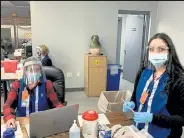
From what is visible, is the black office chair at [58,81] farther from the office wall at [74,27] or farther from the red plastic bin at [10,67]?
the office wall at [74,27]

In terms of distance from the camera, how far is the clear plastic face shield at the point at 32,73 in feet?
5.34

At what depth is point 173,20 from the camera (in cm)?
393

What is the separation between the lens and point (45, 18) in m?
3.88

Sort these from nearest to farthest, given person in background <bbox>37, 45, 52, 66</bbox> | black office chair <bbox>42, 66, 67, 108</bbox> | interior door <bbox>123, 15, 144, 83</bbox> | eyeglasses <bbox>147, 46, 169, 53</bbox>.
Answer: eyeglasses <bbox>147, 46, 169, 53</bbox> < black office chair <bbox>42, 66, 67, 108</bbox> < person in background <bbox>37, 45, 52, 66</bbox> < interior door <bbox>123, 15, 144, 83</bbox>

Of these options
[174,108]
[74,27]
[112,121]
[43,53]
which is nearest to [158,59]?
[174,108]

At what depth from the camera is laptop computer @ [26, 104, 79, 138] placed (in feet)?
3.69

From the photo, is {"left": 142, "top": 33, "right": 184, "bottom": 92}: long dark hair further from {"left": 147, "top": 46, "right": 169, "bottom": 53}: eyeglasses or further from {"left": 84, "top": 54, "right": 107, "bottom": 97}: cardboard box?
{"left": 84, "top": 54, "right": 107, "bottom": 97}: cardboard box

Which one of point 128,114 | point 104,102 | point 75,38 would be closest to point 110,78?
point 75,38

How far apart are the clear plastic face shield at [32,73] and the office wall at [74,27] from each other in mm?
2417

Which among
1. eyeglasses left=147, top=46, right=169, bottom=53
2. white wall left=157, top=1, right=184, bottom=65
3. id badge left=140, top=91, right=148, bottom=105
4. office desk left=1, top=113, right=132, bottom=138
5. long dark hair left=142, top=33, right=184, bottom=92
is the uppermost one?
white wall left=157, top=1, right=184, bottom=65

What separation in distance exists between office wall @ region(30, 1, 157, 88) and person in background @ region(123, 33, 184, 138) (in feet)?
9.10

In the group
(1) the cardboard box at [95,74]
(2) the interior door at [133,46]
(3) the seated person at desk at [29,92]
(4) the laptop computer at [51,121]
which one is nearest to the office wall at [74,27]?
(1) the cardboard box at [95,74]

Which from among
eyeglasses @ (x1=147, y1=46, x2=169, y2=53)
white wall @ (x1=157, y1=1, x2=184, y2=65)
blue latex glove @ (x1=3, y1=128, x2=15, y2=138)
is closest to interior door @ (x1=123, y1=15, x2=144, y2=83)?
white wall @ (x1=157, y1=1, x2=184, y2=65)

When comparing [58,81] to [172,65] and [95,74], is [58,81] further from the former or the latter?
[95,74]
